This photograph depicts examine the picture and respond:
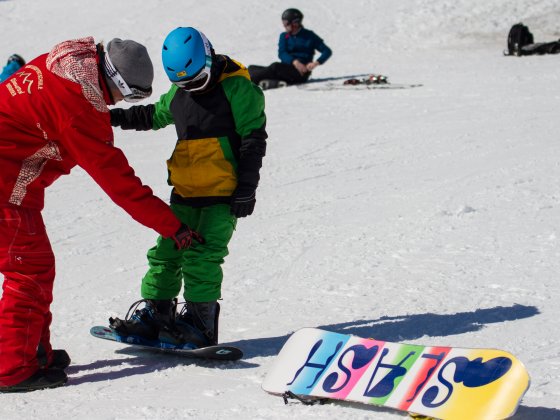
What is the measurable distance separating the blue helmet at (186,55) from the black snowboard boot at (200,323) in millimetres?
1149

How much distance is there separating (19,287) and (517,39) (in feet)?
39.6

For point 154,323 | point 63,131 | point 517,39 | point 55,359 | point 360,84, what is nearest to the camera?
point 63,131

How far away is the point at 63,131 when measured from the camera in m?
4.07

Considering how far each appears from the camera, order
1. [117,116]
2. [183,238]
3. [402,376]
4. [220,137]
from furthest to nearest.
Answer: [117,116] < [220,137] < [183,238] < [402,376]

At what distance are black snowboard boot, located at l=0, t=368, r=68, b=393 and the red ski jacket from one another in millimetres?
780

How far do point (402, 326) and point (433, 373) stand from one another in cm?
130

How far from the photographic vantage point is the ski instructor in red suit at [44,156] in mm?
4090

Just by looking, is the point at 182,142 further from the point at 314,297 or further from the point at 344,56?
the point at 344,56

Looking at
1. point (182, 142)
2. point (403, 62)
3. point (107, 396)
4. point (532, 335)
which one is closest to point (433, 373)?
point (532, 335)

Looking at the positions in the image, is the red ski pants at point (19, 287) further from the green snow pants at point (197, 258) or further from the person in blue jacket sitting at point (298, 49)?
the person in blue jacket sitting at point (298, 49)

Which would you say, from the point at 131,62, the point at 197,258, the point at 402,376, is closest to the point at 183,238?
the point at 197,258

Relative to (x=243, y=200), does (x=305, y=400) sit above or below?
below

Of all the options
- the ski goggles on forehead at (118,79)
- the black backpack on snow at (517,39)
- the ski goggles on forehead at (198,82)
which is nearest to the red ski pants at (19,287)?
the ski goggles on forehead at (118,79)

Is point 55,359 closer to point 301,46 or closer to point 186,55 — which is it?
point 186,55
